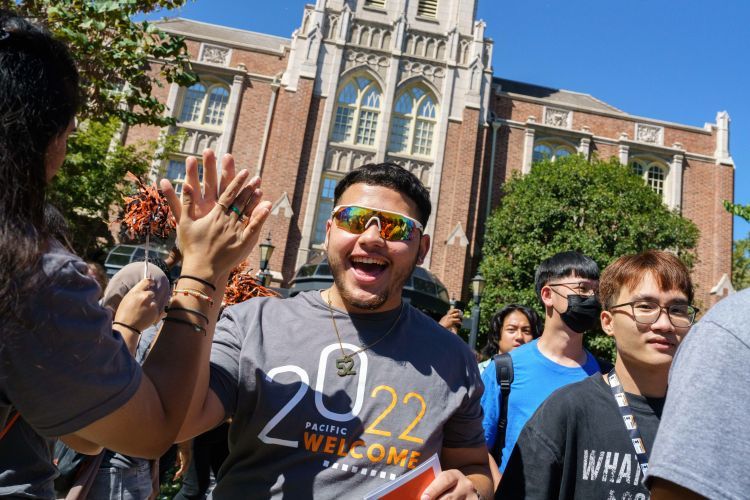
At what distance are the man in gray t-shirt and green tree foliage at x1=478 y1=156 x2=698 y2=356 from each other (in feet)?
55.5

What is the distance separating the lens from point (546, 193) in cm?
1989

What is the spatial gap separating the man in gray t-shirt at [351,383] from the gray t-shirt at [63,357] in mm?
402

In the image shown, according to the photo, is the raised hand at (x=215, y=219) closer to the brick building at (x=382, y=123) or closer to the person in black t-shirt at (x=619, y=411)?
the person in black t-shirt at (x=619, y=411)

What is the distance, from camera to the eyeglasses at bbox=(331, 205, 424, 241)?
2.18 meters

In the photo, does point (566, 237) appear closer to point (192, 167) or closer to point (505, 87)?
point (505, 87)

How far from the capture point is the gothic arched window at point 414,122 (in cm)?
2200

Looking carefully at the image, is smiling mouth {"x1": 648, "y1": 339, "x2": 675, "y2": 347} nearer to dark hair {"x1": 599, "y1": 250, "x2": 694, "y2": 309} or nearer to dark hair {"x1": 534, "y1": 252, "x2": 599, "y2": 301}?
dark hair {"x1": 599, "y1": 250, "x2": 694, "y2": 309}

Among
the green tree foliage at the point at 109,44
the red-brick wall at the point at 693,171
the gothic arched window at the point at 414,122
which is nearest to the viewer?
the green tree foliage at the point at 109,44

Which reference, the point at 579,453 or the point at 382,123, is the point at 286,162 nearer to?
the point at 382,123

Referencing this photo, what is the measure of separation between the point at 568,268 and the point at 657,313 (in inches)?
57.1

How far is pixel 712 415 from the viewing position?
37.3 inches

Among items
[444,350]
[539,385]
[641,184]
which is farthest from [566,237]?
[444,350]

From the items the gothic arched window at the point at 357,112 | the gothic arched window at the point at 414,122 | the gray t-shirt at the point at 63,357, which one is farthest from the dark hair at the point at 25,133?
the gothic arched window at the point at 414,122

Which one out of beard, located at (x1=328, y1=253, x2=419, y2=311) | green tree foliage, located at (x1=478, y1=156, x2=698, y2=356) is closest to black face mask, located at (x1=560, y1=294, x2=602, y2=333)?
beard, located at (x1=328, y1=253, x2=419, y2=311)
